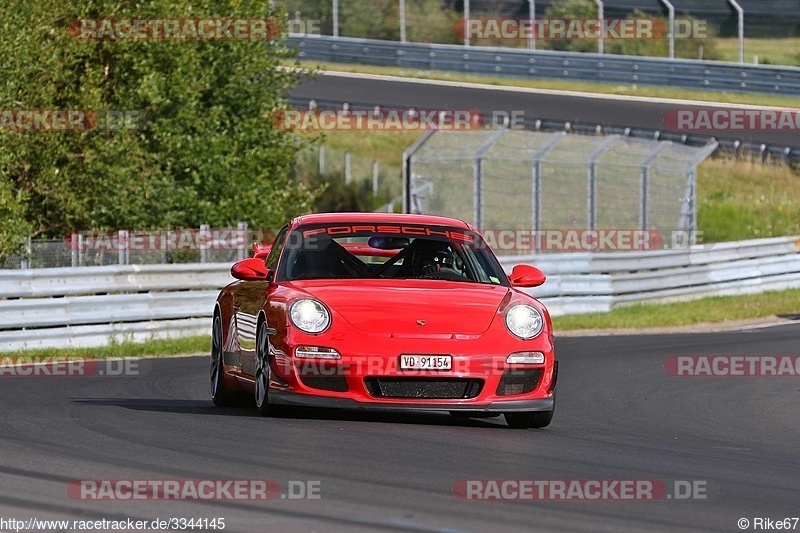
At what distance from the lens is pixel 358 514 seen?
6.14m

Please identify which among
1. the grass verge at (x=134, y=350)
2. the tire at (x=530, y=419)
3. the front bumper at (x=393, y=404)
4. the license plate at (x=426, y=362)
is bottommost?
the grass verge at (x=134, y=350)

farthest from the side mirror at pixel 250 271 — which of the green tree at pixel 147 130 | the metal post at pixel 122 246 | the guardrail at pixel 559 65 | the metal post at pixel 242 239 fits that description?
the guardrail at pixel 559 65

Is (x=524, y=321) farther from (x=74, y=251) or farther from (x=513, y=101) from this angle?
(x=513, y=101)

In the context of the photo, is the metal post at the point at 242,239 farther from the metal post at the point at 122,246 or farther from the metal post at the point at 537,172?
the metal post at the point at 537,172

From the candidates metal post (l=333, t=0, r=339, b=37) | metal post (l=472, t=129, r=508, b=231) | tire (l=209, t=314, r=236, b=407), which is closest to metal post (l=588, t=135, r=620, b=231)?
metal post (l=472, t=129, r=508, b=231)

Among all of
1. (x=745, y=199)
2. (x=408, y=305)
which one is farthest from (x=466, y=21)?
(x=408, y=305)

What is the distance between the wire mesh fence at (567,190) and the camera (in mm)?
24453

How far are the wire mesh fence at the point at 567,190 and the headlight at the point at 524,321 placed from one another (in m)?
14.1

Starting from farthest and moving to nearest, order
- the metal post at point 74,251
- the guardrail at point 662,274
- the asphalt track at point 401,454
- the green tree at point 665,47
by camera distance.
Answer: the green tree at point 665,47 < the guardrail at point 662,274 < the metal post at point 74,251 < the asphalt track at point 401,454

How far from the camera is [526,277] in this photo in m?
10.1

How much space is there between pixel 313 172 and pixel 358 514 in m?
29.2

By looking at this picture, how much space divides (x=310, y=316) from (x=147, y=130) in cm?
1594

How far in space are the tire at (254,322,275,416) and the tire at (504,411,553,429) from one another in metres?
1.47

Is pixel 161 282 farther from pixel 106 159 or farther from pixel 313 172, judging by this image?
pixel 313 172
